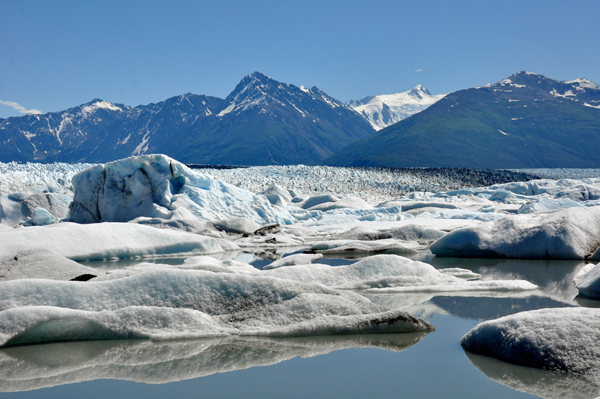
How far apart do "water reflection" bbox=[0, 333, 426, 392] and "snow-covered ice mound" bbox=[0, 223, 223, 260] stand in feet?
15.0

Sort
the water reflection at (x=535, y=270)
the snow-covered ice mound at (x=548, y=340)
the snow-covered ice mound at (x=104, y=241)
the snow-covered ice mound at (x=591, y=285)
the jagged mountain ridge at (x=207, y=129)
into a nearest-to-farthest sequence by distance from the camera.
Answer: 1. the snow-covered ice mound at (x=548, y=340)
2. the snow-covered ice mound at (x=591, y=285)
3. the water reflection at (x=535, y=270)
4. the snow-covered ice mound at (x=104, y=241)
5. the jagged mountain ridge at (x=207, y=129)

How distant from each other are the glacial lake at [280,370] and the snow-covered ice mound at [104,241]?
4886mm

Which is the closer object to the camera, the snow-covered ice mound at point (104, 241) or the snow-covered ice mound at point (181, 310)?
the snow-covered ice mound at point (181, 310)

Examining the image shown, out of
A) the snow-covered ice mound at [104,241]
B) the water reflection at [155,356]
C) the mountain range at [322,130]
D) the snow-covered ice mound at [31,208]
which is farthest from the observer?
A: the mountain range at [322,130]

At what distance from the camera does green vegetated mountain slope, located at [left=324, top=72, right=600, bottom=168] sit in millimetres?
82688

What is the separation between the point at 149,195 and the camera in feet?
44.9

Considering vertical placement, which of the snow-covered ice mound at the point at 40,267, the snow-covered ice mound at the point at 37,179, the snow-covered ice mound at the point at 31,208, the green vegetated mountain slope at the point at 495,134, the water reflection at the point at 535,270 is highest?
the green vegetated mountain slope at the point at 495,134

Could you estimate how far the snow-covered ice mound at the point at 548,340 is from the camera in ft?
8.61

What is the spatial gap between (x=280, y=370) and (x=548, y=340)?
1.57m

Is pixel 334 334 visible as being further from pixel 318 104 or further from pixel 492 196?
pixel 318 104

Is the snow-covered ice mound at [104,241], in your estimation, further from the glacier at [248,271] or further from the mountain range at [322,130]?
the mountain range at [322,130]

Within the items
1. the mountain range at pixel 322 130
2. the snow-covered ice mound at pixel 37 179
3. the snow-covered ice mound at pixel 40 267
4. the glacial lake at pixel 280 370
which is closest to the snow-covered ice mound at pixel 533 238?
the glacial lake at pixel 280 370

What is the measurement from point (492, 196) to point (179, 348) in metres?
23.9

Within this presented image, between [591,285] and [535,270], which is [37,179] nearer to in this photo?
[535,270]
